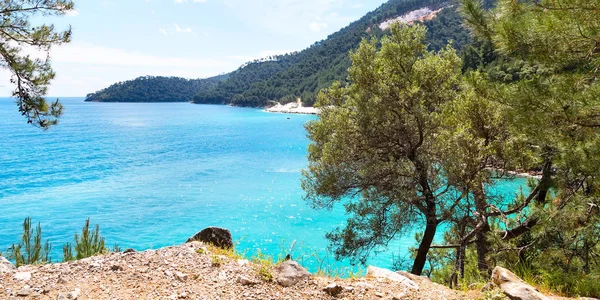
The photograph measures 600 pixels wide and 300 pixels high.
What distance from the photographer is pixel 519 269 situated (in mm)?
7004

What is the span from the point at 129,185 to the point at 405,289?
3285 centimetres

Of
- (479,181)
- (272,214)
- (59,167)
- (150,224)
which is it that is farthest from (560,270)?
(59,167)

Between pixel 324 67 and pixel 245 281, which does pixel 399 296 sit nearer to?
pixel 245 281

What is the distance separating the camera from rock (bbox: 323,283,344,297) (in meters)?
4.61

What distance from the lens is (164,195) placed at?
98.0 feet


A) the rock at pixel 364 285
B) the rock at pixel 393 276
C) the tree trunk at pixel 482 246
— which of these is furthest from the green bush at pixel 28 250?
the tree trunk at pixel 482 246

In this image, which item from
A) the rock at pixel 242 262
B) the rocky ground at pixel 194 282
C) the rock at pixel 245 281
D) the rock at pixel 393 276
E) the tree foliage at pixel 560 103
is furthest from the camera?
the rock at pixel 242 262

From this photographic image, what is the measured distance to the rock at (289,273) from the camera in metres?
4.84

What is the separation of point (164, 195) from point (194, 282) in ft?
89.0

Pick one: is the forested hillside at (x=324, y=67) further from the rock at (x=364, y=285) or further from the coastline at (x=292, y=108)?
the rock at (x=364, y=285)

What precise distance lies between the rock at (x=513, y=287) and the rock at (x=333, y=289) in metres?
2.16

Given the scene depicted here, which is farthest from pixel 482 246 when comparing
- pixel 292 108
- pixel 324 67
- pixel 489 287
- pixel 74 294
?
pixel 324 67

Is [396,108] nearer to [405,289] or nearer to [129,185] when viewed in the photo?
[405,289]

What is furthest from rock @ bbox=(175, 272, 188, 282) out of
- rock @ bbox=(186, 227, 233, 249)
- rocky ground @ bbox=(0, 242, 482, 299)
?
rock @ bbox=(186, 227, 233, 249)
